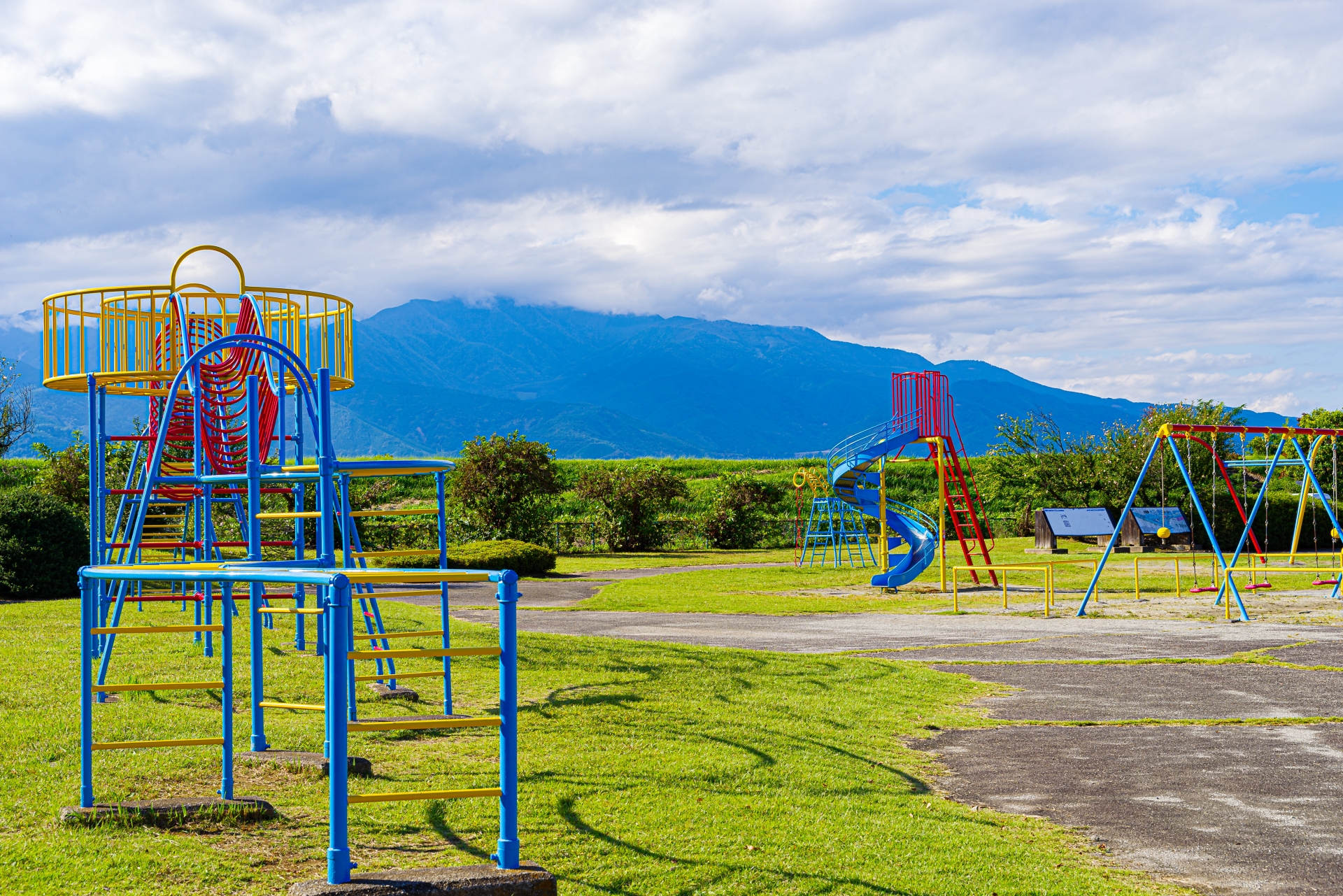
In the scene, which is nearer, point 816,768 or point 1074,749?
point 816,768

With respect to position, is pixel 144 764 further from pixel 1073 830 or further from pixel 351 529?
pixel 1073 830

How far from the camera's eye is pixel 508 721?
4516 millimetres

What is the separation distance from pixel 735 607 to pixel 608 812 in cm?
1469

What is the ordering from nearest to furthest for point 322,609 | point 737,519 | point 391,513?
point 322,609, point 391,513, point 737,519

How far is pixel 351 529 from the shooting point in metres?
10.6

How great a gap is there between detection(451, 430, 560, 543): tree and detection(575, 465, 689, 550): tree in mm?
4513

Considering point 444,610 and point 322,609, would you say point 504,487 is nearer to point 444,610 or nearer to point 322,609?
point 444,610

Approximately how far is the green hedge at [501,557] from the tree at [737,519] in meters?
14.8

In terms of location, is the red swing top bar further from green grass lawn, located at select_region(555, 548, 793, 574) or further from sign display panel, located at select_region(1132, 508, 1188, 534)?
green grass lawn, located at select_region(555, 548, 793, 574)

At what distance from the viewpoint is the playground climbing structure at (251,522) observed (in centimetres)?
443

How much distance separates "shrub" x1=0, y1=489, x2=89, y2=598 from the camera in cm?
1906

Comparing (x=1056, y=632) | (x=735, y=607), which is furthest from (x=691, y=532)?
(x=1056, y=632)

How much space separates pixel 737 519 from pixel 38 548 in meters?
28.0

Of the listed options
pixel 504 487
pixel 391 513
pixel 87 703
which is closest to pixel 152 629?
pixel 87 703
